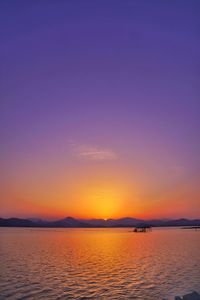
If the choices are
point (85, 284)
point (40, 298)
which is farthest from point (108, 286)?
point (40, 298)

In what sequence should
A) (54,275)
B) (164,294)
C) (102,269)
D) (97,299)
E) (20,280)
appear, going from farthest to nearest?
(102,269)
(54,275)
(20,280)
(164,294)
(97,299)

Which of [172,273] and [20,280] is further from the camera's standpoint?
[172,273]

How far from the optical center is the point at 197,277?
1593 inches

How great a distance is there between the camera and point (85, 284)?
36062 mm

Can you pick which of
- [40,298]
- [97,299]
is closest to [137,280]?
[97,299]

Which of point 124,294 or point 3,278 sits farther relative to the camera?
point 3,278

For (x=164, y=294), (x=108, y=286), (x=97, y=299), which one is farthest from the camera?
(x=108, y=286)

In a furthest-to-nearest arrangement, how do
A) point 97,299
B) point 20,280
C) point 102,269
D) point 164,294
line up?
point 102,269 < point 20,280 < point 164,294 < point 97,299

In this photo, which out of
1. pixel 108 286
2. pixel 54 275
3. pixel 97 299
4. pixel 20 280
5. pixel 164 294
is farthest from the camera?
pixel 54 275

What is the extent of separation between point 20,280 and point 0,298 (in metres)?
9.32

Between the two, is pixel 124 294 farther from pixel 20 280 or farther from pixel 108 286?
pixel 20 280

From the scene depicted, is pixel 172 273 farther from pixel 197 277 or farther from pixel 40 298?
pixel 40 298

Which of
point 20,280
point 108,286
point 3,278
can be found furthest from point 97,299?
point 3,278

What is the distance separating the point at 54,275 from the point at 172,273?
1632 centimetres
